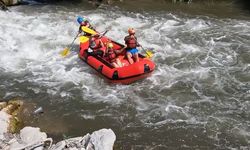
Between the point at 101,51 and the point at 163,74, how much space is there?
2092 mm

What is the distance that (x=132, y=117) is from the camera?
10.9 meters

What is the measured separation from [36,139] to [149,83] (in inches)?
165

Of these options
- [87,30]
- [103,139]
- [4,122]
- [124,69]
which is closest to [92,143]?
[103,139]

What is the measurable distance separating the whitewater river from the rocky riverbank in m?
0.45

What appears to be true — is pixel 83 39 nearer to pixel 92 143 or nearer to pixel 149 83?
pixel 149 83

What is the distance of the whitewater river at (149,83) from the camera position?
408 inches

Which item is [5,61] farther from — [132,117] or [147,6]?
[147,6]

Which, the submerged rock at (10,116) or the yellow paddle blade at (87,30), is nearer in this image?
the submerged rock at (10,116)

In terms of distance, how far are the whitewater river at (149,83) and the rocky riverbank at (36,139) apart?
0.45m

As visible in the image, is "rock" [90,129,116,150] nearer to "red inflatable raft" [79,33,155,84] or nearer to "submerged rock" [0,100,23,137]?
"submerged rock" [0,100,23,137]

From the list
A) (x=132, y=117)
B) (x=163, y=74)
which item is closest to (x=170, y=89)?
(x=163, y=74)

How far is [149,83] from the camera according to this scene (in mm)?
12469

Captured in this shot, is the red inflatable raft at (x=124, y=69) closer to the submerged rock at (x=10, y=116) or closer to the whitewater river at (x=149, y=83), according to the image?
the whitewater river at (x=149, y=83)

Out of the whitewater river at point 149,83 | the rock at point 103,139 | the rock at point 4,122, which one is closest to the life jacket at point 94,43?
the whitewater river at point 149,83
